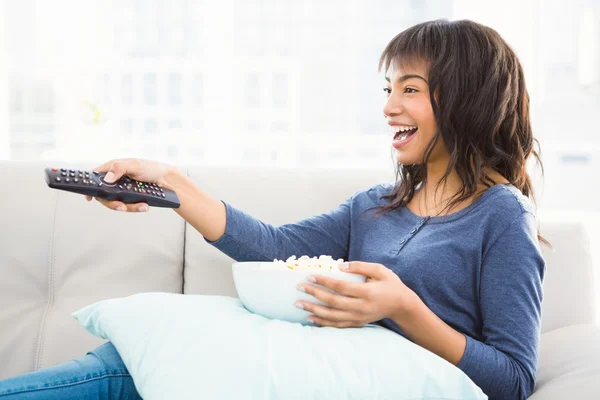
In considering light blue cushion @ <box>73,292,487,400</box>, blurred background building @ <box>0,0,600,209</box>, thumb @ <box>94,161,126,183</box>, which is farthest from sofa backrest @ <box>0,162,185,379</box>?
blurred background building @ <box>0,0,600,209</box>

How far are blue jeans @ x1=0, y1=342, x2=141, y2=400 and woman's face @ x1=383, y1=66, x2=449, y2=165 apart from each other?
682mm

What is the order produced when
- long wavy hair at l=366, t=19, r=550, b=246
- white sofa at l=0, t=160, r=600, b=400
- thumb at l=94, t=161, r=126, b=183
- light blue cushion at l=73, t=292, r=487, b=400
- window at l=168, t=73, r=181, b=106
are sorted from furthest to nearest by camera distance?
window at l=168, t=73, r=181, b=106, white sofa at l=0, t=160, r=600, b=400, long wavy hair at l=366, t=19, r=550, b=246, thumb at l=94, t=161, r=126, b=183, light blue cushion at l=73, t=292, r=487, b=400

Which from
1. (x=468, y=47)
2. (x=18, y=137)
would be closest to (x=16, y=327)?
(x=468, y=47)

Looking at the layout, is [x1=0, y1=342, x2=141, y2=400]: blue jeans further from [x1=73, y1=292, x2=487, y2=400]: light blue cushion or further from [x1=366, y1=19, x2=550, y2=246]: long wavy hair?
[x1=366, y1=19, x2=550, y2=246]: long wavy hair

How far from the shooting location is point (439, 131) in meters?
1.36

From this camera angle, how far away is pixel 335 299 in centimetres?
110

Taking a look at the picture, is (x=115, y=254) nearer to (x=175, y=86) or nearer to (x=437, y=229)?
(x=437, y=229)

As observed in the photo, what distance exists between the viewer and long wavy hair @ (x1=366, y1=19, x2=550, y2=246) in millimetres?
1342

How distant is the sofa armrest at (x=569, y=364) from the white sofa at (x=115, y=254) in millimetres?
46

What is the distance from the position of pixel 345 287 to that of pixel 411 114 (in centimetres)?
43

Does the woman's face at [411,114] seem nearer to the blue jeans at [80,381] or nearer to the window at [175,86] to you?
the blue jeans at [80,381]

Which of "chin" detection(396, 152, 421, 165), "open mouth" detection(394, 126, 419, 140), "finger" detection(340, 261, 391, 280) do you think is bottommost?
"finger" detection(340, 261, 391, 280)

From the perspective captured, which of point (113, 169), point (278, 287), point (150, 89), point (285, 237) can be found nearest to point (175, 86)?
point (150, 89)

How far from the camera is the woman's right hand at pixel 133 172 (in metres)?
1.23
